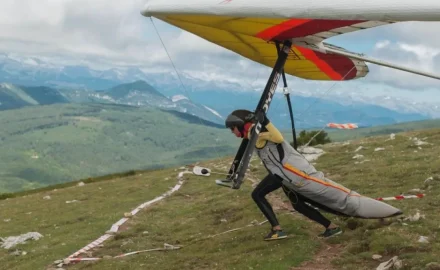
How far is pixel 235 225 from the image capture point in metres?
17.7

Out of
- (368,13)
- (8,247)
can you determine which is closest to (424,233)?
(368,13)

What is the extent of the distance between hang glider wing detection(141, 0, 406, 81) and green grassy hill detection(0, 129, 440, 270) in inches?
206

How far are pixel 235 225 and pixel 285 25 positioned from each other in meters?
8.20

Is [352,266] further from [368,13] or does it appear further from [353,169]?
[353,169]

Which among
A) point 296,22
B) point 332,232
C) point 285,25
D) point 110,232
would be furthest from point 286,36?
point 110,232

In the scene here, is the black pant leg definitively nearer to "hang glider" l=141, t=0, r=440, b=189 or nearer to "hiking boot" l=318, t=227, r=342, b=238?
"hang glider" l=141, t=0, r=440, b=189

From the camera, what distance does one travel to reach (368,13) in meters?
8.40

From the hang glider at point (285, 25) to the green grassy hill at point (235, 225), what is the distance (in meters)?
2.59

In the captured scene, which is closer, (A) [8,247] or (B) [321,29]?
(B) [321,29]

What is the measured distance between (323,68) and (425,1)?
1087 centimetres

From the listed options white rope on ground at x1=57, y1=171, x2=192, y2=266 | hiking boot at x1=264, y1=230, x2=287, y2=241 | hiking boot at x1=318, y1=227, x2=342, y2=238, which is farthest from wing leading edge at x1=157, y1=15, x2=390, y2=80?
white rope on ground at x1=57, y1=171, x2=192, y2=266

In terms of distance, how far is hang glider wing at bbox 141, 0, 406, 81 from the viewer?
12.1 meters

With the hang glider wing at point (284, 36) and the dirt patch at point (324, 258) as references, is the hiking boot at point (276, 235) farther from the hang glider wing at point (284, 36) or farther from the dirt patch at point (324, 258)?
the hang glider wing at point (284, 36)

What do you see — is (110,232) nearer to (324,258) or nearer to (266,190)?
(266,190)
